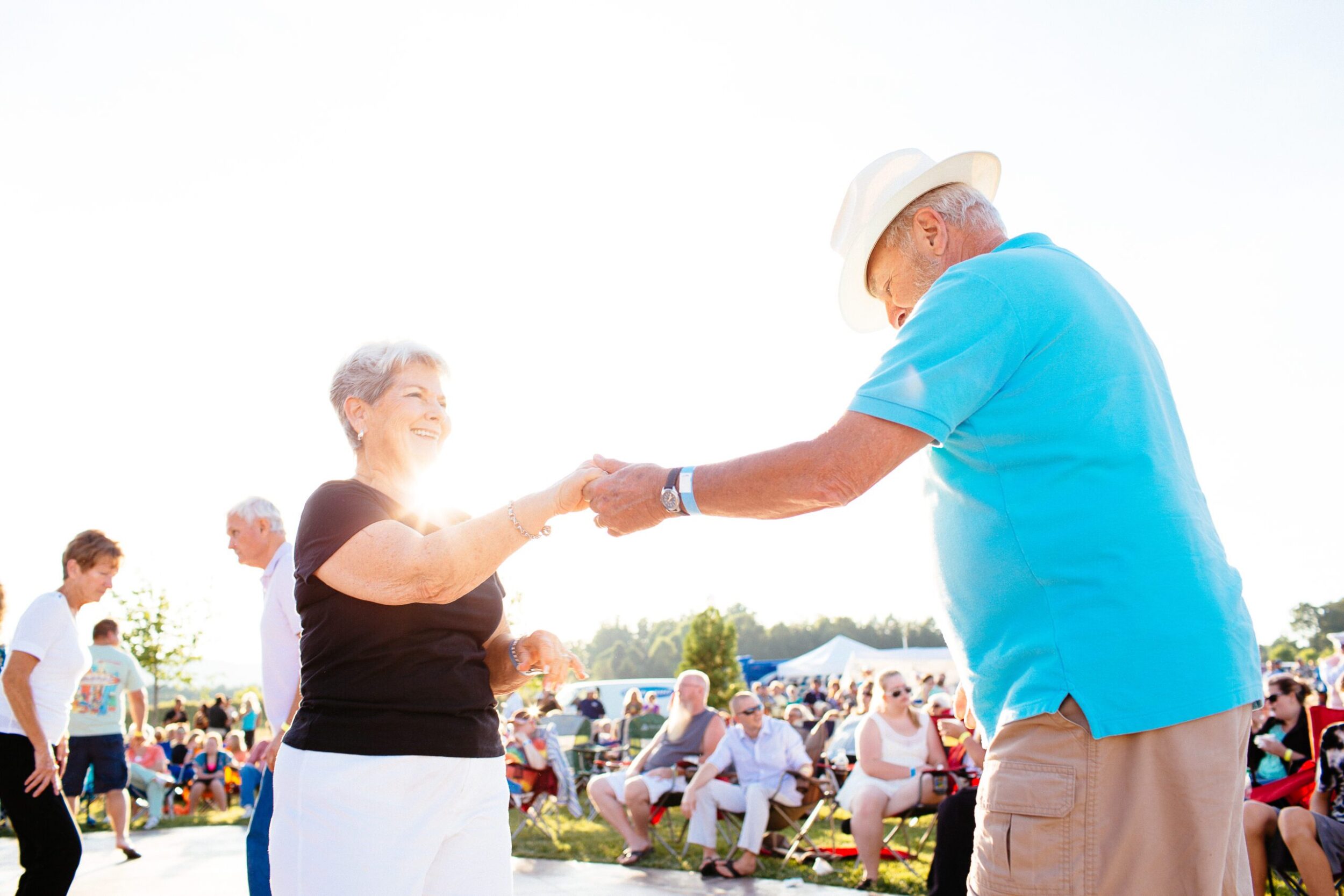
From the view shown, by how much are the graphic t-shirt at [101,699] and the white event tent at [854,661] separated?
25.6 m

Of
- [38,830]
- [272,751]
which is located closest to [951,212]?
[272,751]

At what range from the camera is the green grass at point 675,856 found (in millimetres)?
7027

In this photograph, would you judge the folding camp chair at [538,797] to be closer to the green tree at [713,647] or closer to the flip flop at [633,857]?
the flip flop at [633,857]

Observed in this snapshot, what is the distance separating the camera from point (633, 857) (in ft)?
27.1

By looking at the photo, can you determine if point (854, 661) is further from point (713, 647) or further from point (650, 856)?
point (650, 856)

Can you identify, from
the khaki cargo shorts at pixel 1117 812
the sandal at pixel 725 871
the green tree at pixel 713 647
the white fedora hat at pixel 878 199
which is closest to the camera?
the khaki cargo shorts at pixel 1117 812

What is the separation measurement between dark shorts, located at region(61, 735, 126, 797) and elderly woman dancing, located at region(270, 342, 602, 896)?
6.83 meters

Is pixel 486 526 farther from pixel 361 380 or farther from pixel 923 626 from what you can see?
pixel 923 626

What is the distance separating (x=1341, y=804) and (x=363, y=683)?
222 inches

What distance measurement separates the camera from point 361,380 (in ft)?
8.01

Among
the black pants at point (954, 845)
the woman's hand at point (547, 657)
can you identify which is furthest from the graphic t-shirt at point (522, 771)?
the woman's hand at point (547, 657)

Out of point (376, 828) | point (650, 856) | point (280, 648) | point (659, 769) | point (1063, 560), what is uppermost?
point (1063, 560)

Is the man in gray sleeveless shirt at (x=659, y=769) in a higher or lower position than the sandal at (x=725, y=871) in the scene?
higher

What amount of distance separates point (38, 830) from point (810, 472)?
13.9 ft
